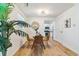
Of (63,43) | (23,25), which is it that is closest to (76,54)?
(63,43)

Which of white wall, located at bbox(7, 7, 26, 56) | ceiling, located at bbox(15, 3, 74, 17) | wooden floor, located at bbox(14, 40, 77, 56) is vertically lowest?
wooden floor, located at bbox(14, 40, 77, 56)

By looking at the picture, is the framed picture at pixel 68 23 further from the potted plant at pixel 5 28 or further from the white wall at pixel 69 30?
the potted plant at pixel 5 28

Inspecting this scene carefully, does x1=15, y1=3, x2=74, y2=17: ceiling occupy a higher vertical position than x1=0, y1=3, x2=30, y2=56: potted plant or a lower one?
higher

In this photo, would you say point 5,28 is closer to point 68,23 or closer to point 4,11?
point 4,11

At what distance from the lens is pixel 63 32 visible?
2.50m

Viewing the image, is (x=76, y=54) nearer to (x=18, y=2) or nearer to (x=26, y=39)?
(x=26, y=39)

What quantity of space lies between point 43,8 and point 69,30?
0.58 metres

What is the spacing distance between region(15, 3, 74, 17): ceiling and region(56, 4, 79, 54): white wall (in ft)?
0.28

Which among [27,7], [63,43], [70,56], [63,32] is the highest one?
[27,7]

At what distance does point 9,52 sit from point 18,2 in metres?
0.85

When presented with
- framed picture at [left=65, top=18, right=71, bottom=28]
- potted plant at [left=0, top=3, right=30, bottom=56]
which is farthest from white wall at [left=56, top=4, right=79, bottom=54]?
potted plant at [left=0, top=3, right=30, bottom=56]

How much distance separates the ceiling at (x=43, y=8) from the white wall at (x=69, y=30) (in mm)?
86

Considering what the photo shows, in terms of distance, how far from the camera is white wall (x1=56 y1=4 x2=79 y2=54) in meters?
2.39

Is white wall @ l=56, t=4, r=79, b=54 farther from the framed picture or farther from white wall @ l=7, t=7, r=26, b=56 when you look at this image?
white wall @ l=7, t=7, r=26, b=56
